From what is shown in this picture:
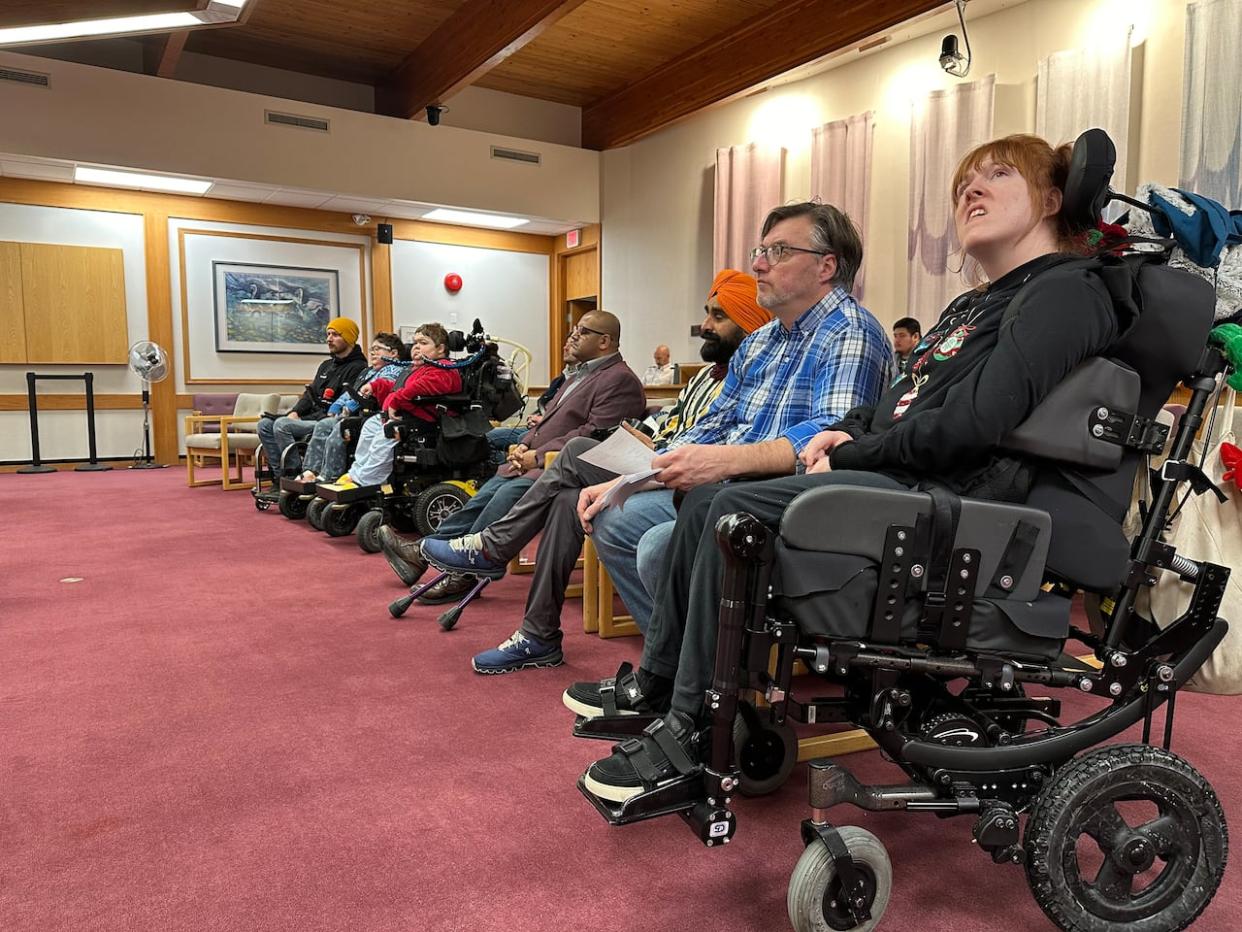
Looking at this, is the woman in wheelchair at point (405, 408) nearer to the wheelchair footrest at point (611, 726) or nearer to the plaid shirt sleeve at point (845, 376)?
the plaid shirt sleeve at point (845, 376)

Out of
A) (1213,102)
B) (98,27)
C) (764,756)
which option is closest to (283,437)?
(98,27)

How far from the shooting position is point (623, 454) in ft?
6.11

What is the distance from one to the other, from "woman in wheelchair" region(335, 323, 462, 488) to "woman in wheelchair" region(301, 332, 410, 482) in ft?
0.87

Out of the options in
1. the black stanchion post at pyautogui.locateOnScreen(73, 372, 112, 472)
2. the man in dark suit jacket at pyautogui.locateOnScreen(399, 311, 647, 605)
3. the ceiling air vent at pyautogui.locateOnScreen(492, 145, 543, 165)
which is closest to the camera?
the man in dark suit jacket at pyautogui.locateOnScreen(399, 311, 647, 605)

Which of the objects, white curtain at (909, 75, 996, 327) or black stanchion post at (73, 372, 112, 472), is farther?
black stanchion post at (73, 372, 112, 472)

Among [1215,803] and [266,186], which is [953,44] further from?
[266,186]

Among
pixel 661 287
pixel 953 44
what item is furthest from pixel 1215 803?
pixel 661 287

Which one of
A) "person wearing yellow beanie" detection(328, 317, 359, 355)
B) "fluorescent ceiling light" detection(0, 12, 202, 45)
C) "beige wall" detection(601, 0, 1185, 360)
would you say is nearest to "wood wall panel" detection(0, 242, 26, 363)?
"fluorescent ceiling light" detection(0, 12, 202, 45)

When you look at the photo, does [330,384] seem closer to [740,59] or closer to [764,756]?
[740,59]

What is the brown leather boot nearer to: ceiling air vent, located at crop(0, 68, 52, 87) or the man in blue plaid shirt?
the man in blue plaid shirt

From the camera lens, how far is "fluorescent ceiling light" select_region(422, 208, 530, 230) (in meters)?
8.75

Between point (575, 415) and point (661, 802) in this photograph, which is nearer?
point (661, 802)

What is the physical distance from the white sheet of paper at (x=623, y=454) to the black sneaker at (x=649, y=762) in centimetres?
63

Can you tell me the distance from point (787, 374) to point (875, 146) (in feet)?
16.3
